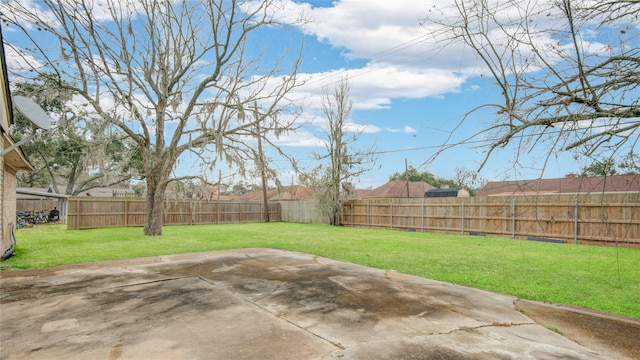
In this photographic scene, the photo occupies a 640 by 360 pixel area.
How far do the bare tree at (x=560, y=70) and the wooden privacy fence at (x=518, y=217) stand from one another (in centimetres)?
553

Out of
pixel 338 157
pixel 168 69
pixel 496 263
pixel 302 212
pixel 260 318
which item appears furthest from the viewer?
pixel 302 212

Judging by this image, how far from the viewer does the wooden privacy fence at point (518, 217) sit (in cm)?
1128

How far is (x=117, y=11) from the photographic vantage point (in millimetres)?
12070

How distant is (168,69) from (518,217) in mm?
13949

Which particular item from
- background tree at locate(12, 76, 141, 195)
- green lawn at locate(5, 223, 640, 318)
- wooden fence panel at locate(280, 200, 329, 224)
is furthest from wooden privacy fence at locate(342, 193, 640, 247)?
background tree at locate(12, 76, 141, 195)

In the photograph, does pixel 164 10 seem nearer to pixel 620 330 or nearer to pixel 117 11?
pixel 117 11

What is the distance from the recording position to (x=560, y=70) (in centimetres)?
335

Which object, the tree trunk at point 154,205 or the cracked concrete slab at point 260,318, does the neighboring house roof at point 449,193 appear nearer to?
the tree trunk at point 154,205

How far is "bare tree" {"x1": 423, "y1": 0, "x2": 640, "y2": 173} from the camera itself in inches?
121

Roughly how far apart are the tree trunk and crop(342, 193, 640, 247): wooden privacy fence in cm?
1082

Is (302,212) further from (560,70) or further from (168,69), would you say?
(560,70)

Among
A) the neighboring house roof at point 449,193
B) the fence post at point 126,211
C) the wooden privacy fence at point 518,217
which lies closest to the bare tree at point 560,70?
the wooden privacy fence at point 518,217

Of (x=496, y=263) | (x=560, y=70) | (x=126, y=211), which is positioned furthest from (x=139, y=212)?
(x=560, y=70)

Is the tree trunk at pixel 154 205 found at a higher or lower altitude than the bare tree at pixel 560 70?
lower
